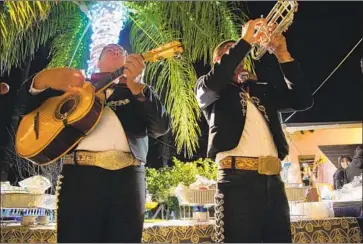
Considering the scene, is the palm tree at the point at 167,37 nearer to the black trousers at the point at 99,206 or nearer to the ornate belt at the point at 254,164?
the ornate belt at the point at 254,164

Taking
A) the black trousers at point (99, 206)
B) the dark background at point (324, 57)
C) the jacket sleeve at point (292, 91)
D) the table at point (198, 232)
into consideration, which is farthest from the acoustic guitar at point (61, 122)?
the dark background at point (324, 57)

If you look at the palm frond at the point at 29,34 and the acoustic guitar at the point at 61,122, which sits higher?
the palm frond at the point at 29,34

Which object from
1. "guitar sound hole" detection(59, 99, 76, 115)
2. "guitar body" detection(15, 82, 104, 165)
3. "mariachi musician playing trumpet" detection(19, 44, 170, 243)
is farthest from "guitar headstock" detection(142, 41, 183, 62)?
"guitar sound hole" detection(59, 99, 76, 115)

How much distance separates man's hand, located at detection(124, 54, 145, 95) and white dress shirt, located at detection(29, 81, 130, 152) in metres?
0.18

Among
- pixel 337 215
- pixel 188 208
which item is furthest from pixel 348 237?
pixel 188 208

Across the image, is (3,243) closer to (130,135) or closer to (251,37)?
(130,135)

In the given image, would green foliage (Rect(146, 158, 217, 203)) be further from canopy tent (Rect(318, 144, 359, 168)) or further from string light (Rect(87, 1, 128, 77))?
canopy tent (Rect(318, 144, 359, 168))

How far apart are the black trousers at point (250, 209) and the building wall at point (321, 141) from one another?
9.38 feet

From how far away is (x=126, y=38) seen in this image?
5418 millimetres

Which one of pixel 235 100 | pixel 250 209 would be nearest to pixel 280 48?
pixel 235 100

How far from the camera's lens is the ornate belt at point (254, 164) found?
2.12 m

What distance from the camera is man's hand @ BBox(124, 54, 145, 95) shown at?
216cm

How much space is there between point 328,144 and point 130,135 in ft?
13.3

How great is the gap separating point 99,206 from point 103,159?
A: 235 mm
